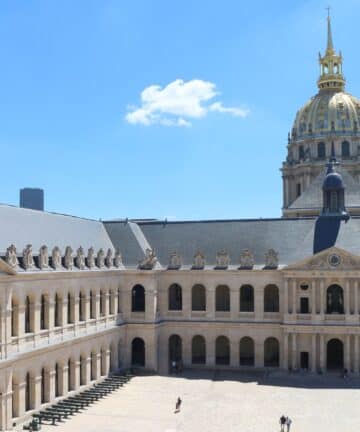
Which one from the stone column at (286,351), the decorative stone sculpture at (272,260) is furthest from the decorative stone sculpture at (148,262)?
the stone column at (286,351)

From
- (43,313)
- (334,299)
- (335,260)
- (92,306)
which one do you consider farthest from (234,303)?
(43,313)

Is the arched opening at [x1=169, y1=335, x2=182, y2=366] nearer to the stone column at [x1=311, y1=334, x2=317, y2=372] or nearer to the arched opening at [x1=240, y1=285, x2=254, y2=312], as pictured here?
the arched opening at [x1=240, y1=285, x2=254, y2=312]

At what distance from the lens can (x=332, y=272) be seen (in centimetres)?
6938

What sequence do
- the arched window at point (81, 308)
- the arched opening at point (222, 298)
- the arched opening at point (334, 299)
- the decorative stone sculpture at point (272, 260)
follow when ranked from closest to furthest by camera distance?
the arched window at point (81, 308)
the arched opening at point (334, 299)
the decorative stone sculpture at point (272, 260)
the arched opening at point (222, 298)

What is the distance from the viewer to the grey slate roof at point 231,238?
74.2 meters

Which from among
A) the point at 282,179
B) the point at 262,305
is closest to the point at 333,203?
the point at 262,305

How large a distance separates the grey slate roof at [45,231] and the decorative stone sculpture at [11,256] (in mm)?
677

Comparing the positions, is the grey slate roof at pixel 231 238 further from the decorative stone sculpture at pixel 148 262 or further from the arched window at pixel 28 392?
the arched window at pixel 28 392

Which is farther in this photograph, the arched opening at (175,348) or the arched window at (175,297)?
the arched opening at (175,348)

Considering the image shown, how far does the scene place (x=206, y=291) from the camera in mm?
74500

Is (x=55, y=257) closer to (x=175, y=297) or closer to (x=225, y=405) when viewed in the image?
(x=225, y=405)

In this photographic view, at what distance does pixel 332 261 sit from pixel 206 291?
14.8m

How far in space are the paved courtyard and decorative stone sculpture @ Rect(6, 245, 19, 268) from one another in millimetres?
12994

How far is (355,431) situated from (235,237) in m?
32.7
